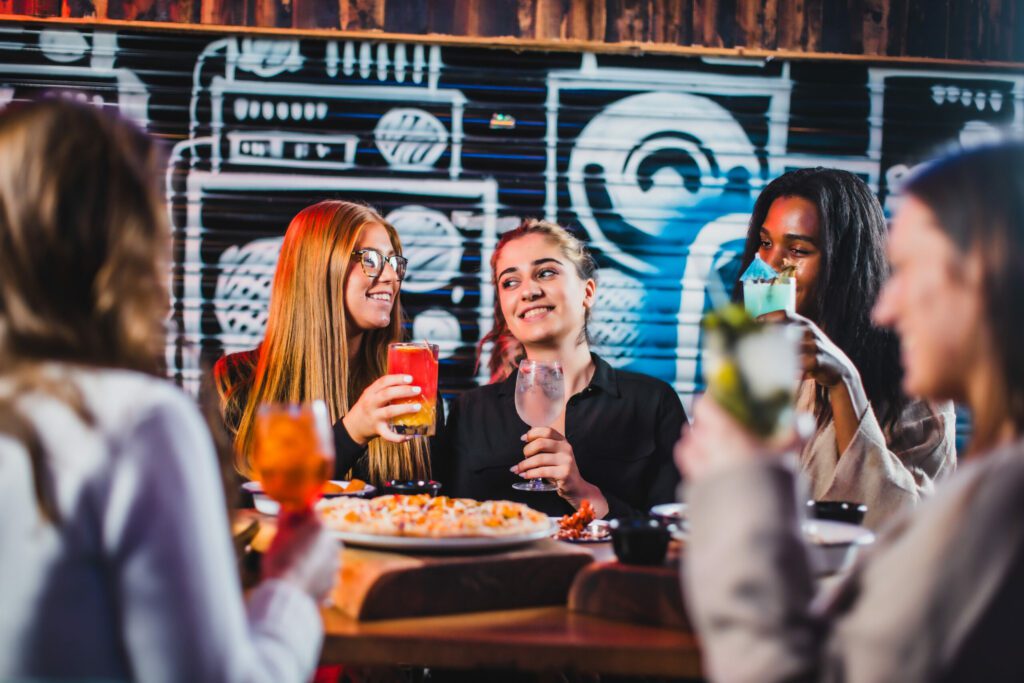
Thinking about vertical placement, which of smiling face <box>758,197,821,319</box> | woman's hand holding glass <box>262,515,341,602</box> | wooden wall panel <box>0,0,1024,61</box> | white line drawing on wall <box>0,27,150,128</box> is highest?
wooden wall panel <box>0,0,1024,61</box>

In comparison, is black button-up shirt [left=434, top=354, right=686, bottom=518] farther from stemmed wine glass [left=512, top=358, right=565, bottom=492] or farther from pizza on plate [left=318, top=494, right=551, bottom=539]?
pizza on plate [left=318, top=494, right=551, bottom=539]

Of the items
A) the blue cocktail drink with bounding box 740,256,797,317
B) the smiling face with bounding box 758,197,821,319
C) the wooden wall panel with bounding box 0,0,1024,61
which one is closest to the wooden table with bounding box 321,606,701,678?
the blue cocktail drink with bounding box 740,256,797,317

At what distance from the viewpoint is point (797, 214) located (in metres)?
3.16

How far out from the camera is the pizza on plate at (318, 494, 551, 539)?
1887mm

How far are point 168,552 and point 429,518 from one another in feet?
3.05

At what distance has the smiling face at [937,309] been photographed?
118cm

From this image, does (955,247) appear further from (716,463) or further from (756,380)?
(716,463)

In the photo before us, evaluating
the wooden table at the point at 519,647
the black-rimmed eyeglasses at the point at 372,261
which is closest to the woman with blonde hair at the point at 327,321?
the black-rimmed eyeglasses at the point at 372,261

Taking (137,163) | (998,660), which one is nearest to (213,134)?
(137,163)

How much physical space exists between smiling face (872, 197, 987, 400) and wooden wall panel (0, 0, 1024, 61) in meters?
3.56

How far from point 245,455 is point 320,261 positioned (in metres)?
0.74

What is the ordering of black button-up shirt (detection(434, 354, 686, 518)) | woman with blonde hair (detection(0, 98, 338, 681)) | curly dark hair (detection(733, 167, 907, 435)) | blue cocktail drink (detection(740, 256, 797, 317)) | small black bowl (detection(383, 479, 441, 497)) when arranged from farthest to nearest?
black button-up shirt (detection(434, 354, 686, 518)) < curly dark hair (detection(733, 167, 907, 435)) < small black bowl (detection(383, 479, 441, 497)) < blue cocktail drink (detection(740, 256, 797, 317)) < woman with blonde hair (detection(0, 98, 338, 681))

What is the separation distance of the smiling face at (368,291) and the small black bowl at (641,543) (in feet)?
5.98

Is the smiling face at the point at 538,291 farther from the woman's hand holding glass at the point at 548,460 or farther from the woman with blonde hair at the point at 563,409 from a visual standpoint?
the woman's hand holding glass at the point at 548,460
